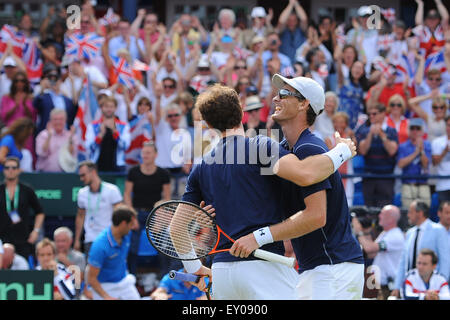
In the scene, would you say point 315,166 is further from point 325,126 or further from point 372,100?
point 372,100

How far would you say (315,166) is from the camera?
4242mm

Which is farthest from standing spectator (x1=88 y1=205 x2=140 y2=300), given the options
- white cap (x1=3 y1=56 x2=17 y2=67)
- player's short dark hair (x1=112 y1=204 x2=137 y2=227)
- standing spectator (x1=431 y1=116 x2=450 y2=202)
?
standing spectator (x1=431 y1=116 x2=450 y2=202)

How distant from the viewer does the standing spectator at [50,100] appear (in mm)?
10633

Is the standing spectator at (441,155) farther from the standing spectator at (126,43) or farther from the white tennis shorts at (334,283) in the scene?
the white tennis shorts at (334,283)

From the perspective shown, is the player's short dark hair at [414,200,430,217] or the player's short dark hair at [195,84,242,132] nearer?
the player's short dark hair at [195,84,242,132]

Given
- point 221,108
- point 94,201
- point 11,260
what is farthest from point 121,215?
point 221,108

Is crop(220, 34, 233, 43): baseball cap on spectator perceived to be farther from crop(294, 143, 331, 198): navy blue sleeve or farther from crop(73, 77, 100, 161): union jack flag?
crop(294, 143, 331, 198): navy blue sleeve

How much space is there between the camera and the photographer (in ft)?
29.8

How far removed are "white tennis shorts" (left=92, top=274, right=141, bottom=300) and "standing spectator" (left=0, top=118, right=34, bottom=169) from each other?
222cm

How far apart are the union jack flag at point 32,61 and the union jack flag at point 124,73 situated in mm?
1402

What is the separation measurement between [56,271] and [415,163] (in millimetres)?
4375

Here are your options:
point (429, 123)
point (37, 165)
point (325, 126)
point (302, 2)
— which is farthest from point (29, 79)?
point (302, 2)

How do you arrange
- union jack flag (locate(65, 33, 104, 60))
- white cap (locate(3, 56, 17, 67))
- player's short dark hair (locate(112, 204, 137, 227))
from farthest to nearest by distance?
white cap (locate(3, 56, 17, 67))
union jack flag (locate(65, 33, 104, 60))
player's short dark hair (locate(112, 204, 137, 227))

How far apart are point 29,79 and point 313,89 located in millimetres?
7761
